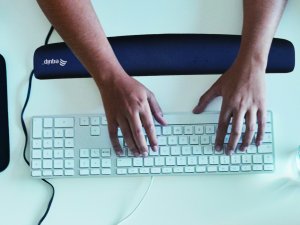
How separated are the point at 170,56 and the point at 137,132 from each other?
0.62ft

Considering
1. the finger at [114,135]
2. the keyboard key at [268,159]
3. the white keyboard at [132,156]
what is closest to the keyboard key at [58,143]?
the white keyboard at [132,156]

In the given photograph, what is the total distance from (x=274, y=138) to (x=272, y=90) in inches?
4.1

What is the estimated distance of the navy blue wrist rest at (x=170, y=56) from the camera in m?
0.96

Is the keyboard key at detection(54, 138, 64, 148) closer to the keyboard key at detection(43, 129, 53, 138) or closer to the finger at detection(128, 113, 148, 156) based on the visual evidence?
the keyboard key at detection(43, 129, 53, 138)

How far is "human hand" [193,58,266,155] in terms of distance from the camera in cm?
90

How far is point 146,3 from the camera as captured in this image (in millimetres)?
979

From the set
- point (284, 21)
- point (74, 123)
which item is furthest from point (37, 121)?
point (284, 21)

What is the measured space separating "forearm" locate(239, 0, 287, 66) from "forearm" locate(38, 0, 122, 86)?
0.88ft

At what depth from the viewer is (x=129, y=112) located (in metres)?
0.90

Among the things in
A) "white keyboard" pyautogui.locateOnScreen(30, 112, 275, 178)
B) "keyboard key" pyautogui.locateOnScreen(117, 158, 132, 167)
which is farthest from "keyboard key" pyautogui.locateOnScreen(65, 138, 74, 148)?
"keyboard key" pyautogui.locateOnScreen(117, 158, 132, 167)

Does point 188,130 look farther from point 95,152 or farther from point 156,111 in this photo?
point 95,152

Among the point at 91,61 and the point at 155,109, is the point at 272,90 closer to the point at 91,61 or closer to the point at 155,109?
the point at 155,109

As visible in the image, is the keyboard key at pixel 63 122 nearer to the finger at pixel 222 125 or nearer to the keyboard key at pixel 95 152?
the keyboard key at pixel 95 152

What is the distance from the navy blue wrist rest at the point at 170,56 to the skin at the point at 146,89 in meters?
0.05
